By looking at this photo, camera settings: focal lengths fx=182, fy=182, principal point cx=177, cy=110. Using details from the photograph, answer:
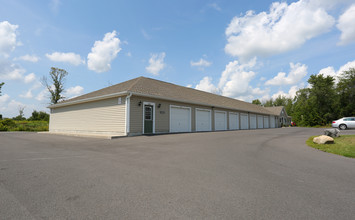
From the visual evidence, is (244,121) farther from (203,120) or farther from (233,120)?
(203,120)

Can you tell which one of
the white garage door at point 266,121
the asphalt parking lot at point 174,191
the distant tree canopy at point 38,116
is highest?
the distant tree canopy at point 38,116

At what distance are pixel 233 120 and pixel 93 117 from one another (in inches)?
648

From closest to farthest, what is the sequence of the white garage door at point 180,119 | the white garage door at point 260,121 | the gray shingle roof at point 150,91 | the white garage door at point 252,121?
1. the gray shingle roof at point 150,91
2. the white garage door at point 180,119
3. the white garage door at point 252,121
4. the white garage door at point 260,121

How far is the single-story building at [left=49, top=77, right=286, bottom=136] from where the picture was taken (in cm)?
1288

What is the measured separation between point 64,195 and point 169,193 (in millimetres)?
1581

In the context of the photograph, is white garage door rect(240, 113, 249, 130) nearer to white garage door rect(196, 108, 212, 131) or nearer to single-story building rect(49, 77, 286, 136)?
single-story building rect(49, 77, 286, 136)

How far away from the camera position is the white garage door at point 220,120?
2028cm

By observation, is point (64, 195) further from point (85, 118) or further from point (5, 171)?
point (85, 118)

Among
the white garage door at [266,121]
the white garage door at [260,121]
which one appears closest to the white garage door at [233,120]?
the white garage door at [260,121]

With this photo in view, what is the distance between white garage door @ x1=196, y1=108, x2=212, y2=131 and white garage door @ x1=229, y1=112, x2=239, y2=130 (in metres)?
4.75

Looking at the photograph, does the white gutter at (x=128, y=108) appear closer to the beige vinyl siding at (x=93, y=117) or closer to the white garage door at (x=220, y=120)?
the beige vinyl siding at (x=93, y=117)

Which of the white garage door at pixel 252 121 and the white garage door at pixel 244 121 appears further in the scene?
the white garage door at pixel 252 121

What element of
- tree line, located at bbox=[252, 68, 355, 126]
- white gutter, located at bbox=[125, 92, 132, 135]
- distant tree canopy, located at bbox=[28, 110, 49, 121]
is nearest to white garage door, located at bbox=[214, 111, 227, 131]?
white gutter, located at bbox=[125, 92, 132, 135]

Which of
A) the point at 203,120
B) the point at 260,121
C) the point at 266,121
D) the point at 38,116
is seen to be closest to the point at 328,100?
the point at 266,121
